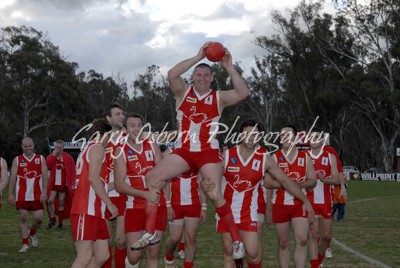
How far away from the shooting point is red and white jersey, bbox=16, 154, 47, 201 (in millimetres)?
13945

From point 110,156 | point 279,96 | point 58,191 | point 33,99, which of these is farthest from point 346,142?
point 110,156

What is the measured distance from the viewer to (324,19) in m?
63.9

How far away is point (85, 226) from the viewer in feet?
23.8

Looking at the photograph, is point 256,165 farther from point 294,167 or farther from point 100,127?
point 100,127

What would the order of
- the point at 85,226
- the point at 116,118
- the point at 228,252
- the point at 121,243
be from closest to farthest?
the point at 85,226 < the point at 228,252 < the point at 116,118 < the point at 121,243

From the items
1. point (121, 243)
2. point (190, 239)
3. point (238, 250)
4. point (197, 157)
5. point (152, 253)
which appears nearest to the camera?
point (238, 250)

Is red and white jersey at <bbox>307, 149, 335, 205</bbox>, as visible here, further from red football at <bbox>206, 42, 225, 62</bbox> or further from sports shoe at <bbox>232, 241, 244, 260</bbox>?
red football at <bbox>206, 42, 225, 62</bbox>

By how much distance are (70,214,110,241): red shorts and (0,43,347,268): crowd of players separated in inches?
0.4

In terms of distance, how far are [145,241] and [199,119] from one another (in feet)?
5.11

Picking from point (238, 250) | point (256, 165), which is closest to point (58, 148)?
point (256, 165)

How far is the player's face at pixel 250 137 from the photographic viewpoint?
27.7 ft

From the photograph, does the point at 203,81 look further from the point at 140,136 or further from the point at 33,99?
the point at 33,99

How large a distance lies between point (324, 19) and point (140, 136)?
5784cm

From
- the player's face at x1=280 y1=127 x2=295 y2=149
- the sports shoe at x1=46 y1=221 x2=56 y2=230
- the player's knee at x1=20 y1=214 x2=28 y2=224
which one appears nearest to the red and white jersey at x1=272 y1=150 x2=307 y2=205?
the player's face at x1=280 y1=127 x2=295 y2=149
